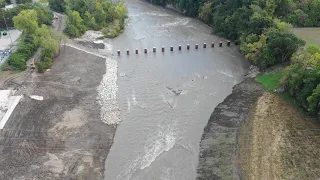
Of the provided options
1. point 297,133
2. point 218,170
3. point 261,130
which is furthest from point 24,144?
point 297,133

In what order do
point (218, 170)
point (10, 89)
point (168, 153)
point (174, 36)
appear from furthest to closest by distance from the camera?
1. point (174, 36)
2. point (10, 89)
3. point (168, 153)
4. point (218, 170)

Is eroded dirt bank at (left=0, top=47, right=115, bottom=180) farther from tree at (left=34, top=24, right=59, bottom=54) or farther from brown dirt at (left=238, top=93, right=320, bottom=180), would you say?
brown dirt at (left=238, top=93, right=320, bottom=180)

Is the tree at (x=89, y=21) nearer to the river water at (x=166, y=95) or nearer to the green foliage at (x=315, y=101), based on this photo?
the river water at (x=166, y=95)

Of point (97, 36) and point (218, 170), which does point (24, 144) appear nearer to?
point (218, 170)

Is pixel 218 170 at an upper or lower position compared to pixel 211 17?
lower

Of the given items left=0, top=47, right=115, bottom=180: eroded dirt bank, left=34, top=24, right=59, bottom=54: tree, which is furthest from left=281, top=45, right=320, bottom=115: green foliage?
left=34, top=24, right=59, bottom=54: tree

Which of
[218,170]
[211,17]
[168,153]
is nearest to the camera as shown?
[218,170]

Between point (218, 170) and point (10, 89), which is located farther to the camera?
point (10, 89)

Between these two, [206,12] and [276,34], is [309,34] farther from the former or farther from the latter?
[206,12]
